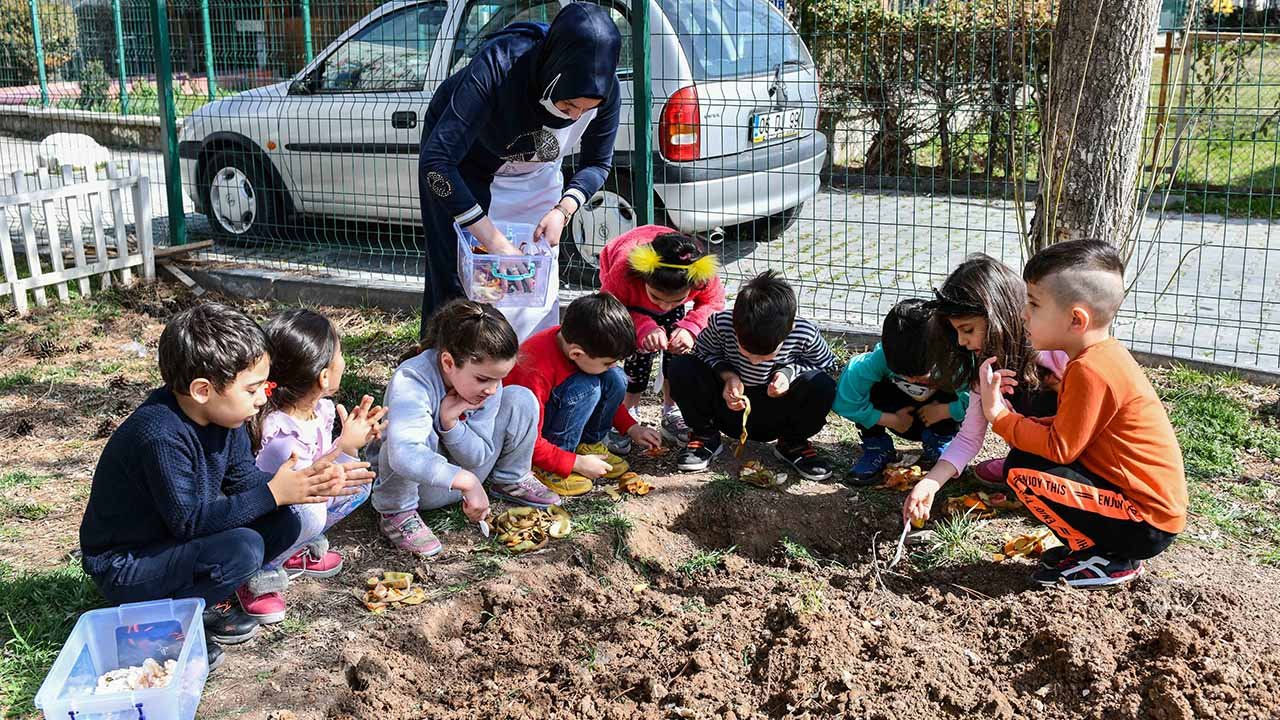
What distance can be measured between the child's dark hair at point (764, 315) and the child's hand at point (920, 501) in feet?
2.56

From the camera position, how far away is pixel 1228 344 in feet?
19.0

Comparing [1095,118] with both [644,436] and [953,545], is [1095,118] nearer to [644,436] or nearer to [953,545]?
[953,545]

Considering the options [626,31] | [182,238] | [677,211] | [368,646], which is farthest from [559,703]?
[182,238]

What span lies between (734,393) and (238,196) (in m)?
5.29

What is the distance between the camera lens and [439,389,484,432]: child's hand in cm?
363

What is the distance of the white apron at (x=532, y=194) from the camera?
4363mm

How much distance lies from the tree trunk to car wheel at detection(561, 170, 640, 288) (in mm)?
2448

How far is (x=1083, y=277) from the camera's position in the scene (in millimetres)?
3225

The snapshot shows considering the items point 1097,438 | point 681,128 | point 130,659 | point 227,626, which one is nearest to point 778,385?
A: point 1097,438

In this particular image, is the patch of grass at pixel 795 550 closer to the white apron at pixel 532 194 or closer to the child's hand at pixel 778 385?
the child's hand at pixel 778 385

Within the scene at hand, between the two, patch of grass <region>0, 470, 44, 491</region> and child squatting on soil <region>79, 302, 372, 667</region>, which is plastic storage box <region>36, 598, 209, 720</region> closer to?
child squatting on soil <region>79, 302, 372, 667</region>

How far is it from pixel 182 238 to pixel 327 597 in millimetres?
5242

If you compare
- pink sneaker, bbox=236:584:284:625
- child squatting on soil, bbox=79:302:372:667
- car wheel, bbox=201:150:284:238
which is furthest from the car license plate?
pink sneaker, bbox=236:584:284:625

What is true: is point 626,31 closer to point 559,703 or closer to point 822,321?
point 822,321
